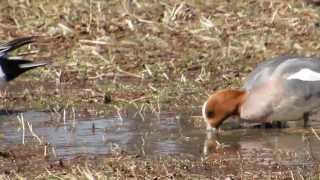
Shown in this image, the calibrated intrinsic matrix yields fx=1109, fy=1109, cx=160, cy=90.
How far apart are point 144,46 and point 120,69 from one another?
654 mm

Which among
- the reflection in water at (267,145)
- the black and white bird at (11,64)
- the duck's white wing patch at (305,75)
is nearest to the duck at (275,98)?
the duck's white wing patch at (305,75)

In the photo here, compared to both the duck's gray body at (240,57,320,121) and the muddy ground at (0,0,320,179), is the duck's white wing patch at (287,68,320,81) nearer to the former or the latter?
the duck's gray body at (240,57,320,121)

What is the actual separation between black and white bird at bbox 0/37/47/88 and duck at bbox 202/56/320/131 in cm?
161

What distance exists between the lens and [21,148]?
6.28m

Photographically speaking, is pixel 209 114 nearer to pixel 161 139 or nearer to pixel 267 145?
pixel 161 139

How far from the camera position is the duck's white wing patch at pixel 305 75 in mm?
7020

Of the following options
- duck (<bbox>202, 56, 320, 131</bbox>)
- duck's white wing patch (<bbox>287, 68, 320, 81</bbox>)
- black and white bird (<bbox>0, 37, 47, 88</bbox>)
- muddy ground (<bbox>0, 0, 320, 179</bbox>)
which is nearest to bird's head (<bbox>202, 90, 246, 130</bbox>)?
duck (<bbox>202, 56, 320, 131</bbox>)

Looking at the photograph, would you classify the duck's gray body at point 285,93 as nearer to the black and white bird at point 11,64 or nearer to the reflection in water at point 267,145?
the reflection in water at point 267,145

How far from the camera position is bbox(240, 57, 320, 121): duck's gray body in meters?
7.01

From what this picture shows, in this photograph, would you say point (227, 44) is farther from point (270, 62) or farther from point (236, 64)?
point (270, 62)

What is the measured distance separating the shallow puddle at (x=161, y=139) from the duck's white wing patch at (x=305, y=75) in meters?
0.34

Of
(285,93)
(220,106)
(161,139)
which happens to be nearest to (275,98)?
(285,93)

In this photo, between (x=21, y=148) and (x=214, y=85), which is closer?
(x=21, y=148)

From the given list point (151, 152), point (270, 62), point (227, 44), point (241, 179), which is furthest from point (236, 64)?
point (241, 179)
